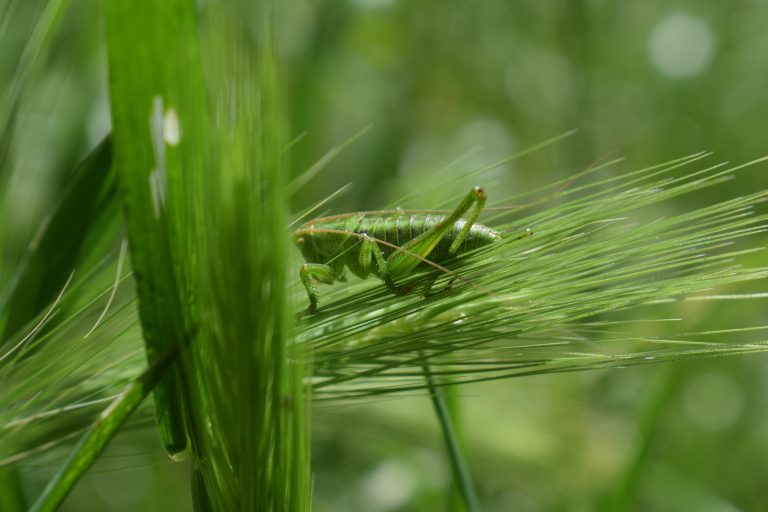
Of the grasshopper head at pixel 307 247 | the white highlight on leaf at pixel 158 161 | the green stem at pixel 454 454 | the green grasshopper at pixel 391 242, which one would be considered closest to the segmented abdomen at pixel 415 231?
the green grasshopper at pixel 391 242

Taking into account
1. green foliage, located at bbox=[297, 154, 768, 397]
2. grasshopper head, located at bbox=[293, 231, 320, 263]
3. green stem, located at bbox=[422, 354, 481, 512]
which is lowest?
green stem, located at bbox=[422, 354, 481, 512]

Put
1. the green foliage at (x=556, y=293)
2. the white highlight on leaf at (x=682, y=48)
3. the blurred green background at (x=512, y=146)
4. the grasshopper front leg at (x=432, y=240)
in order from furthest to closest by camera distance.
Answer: the white highlight on leaf at (x=682, y=48) < the blurred green background at (x=512, y=146) < the grasshopper front leg at (x=432, y=240) < the green foliage at (x=556, y=293)

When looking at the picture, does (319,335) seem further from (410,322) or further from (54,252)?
(54,252)

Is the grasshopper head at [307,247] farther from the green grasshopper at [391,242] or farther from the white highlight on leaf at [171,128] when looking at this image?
the white highlight on leaf at [171,128]

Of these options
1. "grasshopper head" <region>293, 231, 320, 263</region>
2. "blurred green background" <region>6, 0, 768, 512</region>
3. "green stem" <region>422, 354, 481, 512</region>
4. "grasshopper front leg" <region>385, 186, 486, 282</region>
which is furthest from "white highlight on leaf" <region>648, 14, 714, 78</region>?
"green stem" <region>422, 354, 481, 512</region>

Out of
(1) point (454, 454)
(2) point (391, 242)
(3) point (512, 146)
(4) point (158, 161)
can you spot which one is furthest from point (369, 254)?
(3) point (512, 146)

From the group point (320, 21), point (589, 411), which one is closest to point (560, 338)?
point (589, 411)

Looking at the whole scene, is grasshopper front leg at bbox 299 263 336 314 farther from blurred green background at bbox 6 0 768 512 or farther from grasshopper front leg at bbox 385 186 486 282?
blurred green background at bbox 6 0 768 512

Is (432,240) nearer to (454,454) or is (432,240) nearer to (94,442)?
(454,454)
